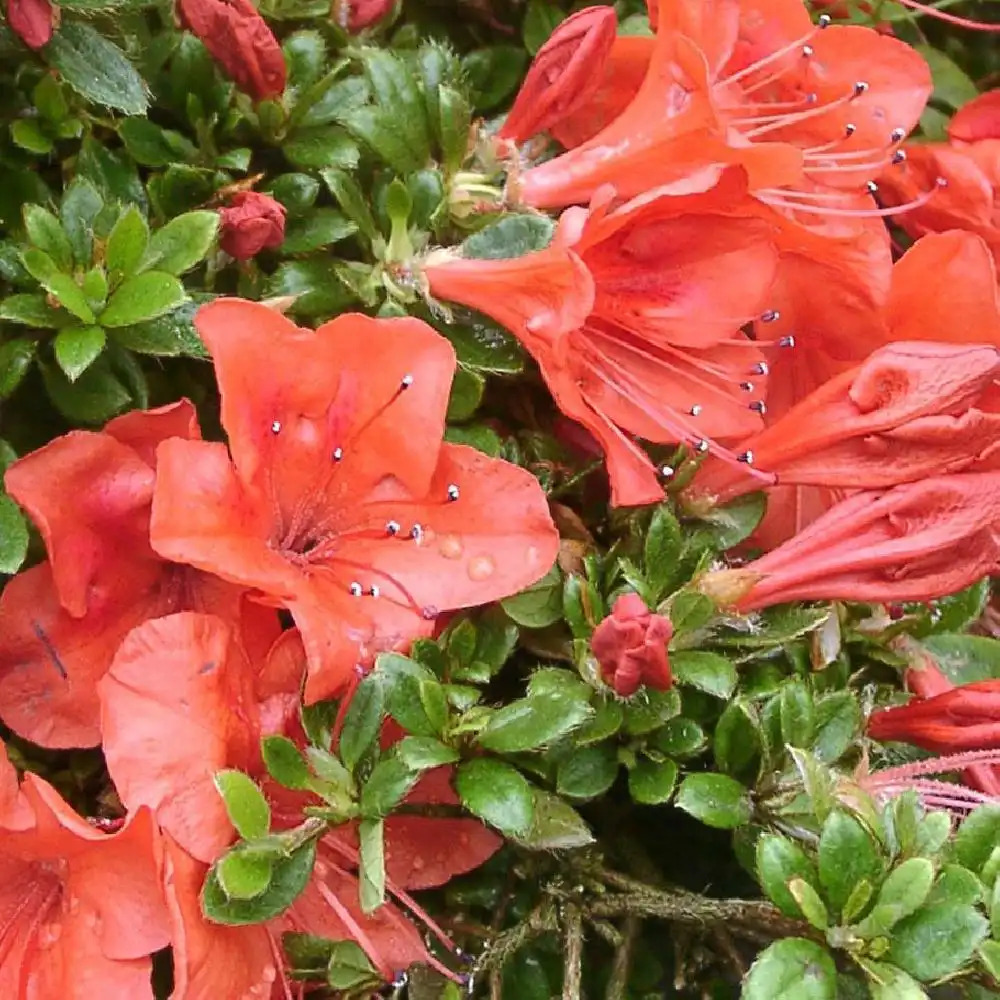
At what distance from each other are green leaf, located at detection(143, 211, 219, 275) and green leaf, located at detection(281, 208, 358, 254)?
117 mm

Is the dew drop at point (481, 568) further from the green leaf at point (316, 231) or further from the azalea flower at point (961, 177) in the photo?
the azalea flower at point (961, 177)

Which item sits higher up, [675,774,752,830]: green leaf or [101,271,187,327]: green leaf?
[101,271,187,327]: green leaf

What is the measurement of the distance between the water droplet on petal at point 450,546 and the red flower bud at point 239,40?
1.47ft

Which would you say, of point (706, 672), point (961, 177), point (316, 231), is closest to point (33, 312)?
point (316, 231)

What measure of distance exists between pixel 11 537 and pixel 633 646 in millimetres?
504

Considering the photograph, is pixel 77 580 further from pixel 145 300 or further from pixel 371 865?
pixel 371 865

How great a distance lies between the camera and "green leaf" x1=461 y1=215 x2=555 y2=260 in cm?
119

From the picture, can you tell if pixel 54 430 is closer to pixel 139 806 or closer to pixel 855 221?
pixel 139 806

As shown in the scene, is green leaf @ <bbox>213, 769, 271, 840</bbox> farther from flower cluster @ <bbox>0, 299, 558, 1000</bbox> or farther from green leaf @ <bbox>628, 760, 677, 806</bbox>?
green leaf @ <bbox>628, 760, 677, 806</bbox>

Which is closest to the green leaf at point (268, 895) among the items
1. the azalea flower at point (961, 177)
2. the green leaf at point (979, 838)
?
the green leaf at point (979, 838)

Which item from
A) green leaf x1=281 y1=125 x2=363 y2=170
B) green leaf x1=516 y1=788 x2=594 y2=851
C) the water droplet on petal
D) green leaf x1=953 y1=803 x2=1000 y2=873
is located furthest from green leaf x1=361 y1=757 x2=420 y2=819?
green leaf x1=281 y1=125 x2=363 y2=170

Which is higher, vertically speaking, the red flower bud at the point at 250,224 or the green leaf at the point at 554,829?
the red flower bud at the point at 250,224

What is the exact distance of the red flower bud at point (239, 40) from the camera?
1120mm

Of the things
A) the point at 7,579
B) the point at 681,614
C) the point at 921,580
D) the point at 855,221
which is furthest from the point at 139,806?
the point at 855,221
